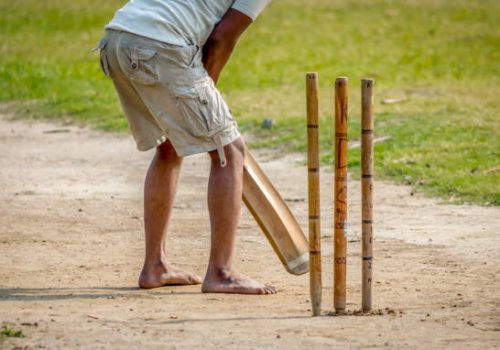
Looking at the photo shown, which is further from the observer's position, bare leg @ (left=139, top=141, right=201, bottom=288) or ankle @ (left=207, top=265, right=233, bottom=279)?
bare leg @ (left=139, top=141, right=201, bottom=288)

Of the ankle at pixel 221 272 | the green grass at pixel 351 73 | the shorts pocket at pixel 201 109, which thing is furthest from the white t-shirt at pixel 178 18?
the green grass at pixel 351 73

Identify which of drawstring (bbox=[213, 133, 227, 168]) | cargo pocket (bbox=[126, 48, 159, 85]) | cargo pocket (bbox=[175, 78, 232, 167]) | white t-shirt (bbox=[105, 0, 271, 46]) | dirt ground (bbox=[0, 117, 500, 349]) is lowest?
dirt ground (bbox=[0, 117, 500, 349])

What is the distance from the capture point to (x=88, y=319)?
4824mm

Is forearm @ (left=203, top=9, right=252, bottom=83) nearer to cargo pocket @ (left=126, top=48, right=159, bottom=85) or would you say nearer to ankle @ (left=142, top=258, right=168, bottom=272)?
cargo pocket @ (left=126, top=48, right=159, bottom=85)

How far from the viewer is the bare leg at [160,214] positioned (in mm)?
5637

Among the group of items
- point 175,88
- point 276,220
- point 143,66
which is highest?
point 143,66

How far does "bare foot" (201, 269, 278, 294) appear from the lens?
5.40m

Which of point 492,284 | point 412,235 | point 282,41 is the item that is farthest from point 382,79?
point 492,284

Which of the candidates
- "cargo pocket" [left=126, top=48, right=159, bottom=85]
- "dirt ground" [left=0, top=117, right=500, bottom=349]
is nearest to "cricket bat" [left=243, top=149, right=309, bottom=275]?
"dirt ground" [left=0, top=117, right=500, bottom=349]

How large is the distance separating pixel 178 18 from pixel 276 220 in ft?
3.59

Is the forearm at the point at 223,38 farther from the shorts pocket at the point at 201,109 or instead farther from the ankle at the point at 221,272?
the ankle at the point at 221,272

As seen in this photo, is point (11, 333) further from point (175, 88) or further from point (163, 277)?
point (175, 88)

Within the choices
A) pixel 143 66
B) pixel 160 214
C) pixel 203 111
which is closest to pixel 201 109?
pixel 203 111

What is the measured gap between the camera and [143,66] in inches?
207
